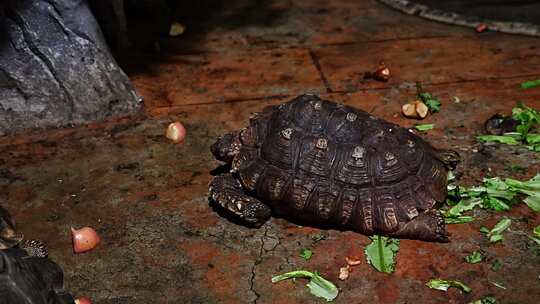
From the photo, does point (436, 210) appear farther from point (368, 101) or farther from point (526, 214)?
point (368, 101)

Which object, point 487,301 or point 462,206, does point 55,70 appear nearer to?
point 462,206

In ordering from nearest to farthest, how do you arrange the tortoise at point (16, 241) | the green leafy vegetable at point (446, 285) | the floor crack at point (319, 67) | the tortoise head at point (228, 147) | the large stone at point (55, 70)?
the green leafy vegetable at point (446, 285) < the tortoise at point (16, 241) < the tortoise head at point (228, 147) < the large stone at point (55, 70) < the floor crack at point (319, 67)

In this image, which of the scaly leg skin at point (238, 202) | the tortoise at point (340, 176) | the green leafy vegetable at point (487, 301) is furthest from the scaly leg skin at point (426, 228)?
the scaly leg skin at point (238, 202)

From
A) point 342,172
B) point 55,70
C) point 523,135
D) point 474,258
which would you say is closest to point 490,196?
point 474,258

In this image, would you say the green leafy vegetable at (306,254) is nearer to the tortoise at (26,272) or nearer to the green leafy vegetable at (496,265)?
the green leafy vegetable at (496,265)

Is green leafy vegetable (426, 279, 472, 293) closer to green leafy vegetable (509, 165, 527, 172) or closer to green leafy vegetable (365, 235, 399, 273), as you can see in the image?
green leafy vegetable (365, 235, 399, 273)

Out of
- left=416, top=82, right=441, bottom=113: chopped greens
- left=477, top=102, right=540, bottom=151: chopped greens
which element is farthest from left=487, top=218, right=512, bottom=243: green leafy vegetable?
left=416, top=82, right=441, bottom=113: chopped greens
